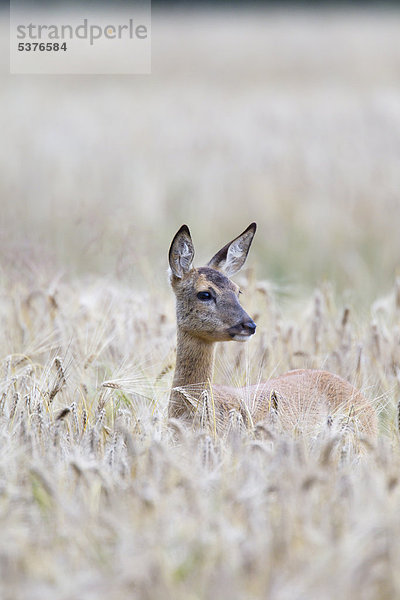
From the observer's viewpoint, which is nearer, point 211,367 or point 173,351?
point 211,367

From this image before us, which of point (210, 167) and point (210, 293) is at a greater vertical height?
point (210, 167)

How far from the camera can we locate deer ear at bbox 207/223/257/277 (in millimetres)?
5289

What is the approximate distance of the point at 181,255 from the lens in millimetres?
5234

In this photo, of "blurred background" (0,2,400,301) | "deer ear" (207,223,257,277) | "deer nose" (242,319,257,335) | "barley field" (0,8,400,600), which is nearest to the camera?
"barley field" (0,8,400,600)

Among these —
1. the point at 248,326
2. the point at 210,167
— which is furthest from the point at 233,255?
the point at 210,167

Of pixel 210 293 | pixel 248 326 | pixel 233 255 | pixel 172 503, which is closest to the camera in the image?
pixel 172 503

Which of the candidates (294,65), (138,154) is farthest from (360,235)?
(294,65)

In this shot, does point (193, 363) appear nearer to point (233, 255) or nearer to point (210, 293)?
point (210, 293)

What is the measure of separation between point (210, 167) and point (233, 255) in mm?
9391

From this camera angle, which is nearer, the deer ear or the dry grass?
the dry grass
